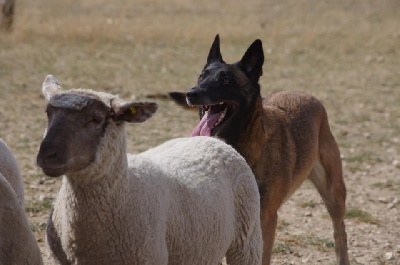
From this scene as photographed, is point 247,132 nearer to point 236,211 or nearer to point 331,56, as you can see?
point 236,211

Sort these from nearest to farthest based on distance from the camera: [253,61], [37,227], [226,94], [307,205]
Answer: [226,94], [253,61], [37,227], [307,205]

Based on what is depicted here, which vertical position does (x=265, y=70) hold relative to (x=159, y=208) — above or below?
below

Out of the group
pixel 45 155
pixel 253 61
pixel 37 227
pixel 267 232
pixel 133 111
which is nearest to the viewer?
pixel 45 155

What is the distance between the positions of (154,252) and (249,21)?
20803 millimetres

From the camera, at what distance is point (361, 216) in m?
9.01

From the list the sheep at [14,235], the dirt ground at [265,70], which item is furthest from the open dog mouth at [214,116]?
the sheep at [14,235]

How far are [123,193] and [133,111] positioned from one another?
1.49 ft

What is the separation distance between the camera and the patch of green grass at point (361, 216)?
8883 millimetres

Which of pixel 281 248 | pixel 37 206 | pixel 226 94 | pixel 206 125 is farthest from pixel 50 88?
pixel 37 206

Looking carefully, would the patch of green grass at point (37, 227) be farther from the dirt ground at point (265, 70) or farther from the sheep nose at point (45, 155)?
the sheep nose at point (45, 155)

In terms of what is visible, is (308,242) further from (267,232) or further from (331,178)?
(267,232)

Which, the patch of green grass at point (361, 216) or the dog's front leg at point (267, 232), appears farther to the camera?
the patch of green grass at point (361, 216)

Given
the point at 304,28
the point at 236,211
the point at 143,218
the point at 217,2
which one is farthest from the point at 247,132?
the point at 217,2

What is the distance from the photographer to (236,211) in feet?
18.2
